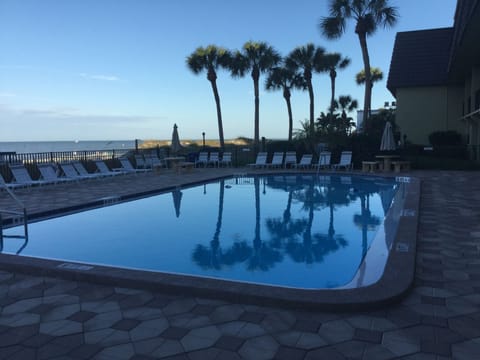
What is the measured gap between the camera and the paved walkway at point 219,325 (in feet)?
8.53

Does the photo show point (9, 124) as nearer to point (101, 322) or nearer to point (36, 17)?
point (36, 17)

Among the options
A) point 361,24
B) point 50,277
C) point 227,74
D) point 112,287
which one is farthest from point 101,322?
point 227,74

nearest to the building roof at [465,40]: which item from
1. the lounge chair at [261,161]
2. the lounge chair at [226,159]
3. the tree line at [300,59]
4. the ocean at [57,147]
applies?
the tree line at [300,59]

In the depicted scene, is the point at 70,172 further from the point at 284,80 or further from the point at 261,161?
the point at 284,80

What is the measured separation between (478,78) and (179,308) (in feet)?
52.7

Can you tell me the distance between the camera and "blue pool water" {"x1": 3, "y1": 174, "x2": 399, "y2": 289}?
503 cm

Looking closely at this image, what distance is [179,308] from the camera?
330 centimetres

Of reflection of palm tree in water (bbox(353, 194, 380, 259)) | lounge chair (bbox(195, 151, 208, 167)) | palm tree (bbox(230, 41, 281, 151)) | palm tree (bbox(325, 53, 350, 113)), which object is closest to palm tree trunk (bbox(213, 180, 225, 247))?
reflection of palm tree in water (bbox(353, 194, 380, 259))

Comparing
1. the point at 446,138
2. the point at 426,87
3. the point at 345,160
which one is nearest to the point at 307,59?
the point at 426,87

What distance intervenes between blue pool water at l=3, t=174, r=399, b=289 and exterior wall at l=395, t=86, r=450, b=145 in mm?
10760

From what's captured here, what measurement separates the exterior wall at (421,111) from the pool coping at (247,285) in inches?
688

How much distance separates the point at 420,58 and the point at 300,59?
25.8ft

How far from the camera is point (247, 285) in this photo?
355cm

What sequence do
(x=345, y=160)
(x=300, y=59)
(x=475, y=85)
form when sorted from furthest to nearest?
(x=300, y=59), (x=345, y=160), (x=475, y=85)
